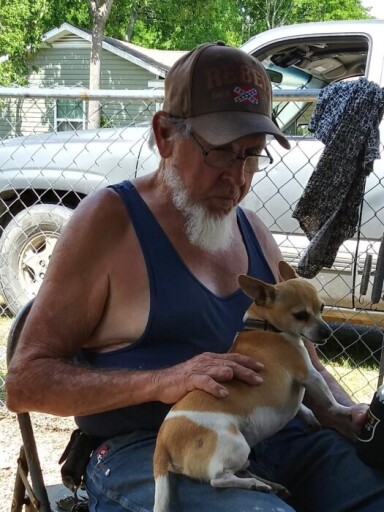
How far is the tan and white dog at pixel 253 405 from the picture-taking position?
1.42m

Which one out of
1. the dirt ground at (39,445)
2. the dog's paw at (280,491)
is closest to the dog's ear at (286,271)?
the dog's paw at (280,491)

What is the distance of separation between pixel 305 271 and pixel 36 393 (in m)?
1.38

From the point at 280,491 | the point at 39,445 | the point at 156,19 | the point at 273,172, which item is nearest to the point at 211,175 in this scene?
the point at 280,491

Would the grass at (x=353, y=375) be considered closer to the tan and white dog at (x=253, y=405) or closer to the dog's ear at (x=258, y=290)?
the tan and white dog at (x=253, y=405)

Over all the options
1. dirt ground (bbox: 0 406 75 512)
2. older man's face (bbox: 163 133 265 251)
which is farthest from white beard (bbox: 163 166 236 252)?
dirt ground (bbox: 0 406 75 512)

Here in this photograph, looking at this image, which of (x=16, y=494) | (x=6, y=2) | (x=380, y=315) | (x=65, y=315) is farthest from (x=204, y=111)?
(x=6, y=2)

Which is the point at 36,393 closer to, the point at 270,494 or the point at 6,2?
the point at 270,494

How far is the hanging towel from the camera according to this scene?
2459 millimetres

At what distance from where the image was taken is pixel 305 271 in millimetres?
2723

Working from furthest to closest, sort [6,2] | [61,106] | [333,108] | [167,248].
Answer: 1. [6,2]
2. [61,106]
3. [333,108]
4. [167,248]

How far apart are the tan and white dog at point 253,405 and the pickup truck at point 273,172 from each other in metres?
2.05

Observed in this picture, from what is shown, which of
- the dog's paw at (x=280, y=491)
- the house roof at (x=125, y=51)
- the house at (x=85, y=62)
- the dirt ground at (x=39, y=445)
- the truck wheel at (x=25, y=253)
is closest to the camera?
the dog's paw at (x=280, y=491)

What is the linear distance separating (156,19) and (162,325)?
26.4 m

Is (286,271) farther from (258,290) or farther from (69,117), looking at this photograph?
(69,117)
